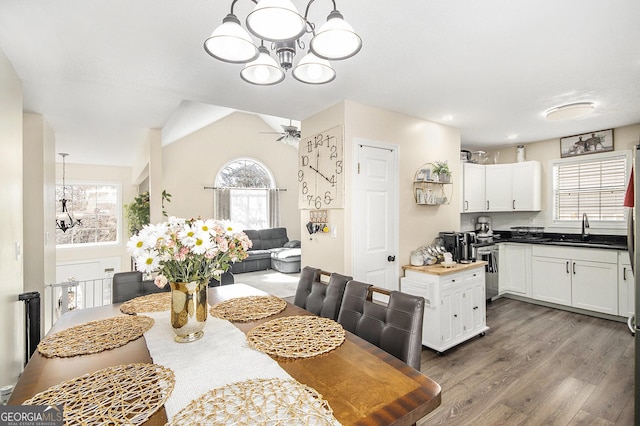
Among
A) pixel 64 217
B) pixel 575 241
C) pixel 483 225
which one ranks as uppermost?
pixel 64 217

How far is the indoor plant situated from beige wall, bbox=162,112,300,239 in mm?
6249

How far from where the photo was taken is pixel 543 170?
15.7 ft

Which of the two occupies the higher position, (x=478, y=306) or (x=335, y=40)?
(x=335, y=40)

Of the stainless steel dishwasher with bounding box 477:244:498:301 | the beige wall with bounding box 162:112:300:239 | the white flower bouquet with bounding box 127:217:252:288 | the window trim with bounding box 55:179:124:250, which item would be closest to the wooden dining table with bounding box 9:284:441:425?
the white flower bouquet with bounding box 127:217:252:288

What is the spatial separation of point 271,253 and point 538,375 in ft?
18.7

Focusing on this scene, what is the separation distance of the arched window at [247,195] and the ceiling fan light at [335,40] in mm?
6723

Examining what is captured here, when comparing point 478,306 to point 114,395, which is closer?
point 114,395

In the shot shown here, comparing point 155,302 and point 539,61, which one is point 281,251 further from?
point 539,61

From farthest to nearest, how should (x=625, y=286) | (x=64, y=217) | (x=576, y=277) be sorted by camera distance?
(x=64, y=217)
(x=576, y=277)
(x=625, y=286)

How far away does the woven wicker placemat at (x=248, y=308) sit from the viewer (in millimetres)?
1697

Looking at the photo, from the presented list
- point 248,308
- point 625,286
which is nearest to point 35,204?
point 248,308

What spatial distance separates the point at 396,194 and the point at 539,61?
5.27 ft

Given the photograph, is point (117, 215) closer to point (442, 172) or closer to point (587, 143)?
point (442, 172)

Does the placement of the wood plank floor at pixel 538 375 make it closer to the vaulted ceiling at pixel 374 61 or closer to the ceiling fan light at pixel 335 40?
the ceiling fan light at pixel 335 40
